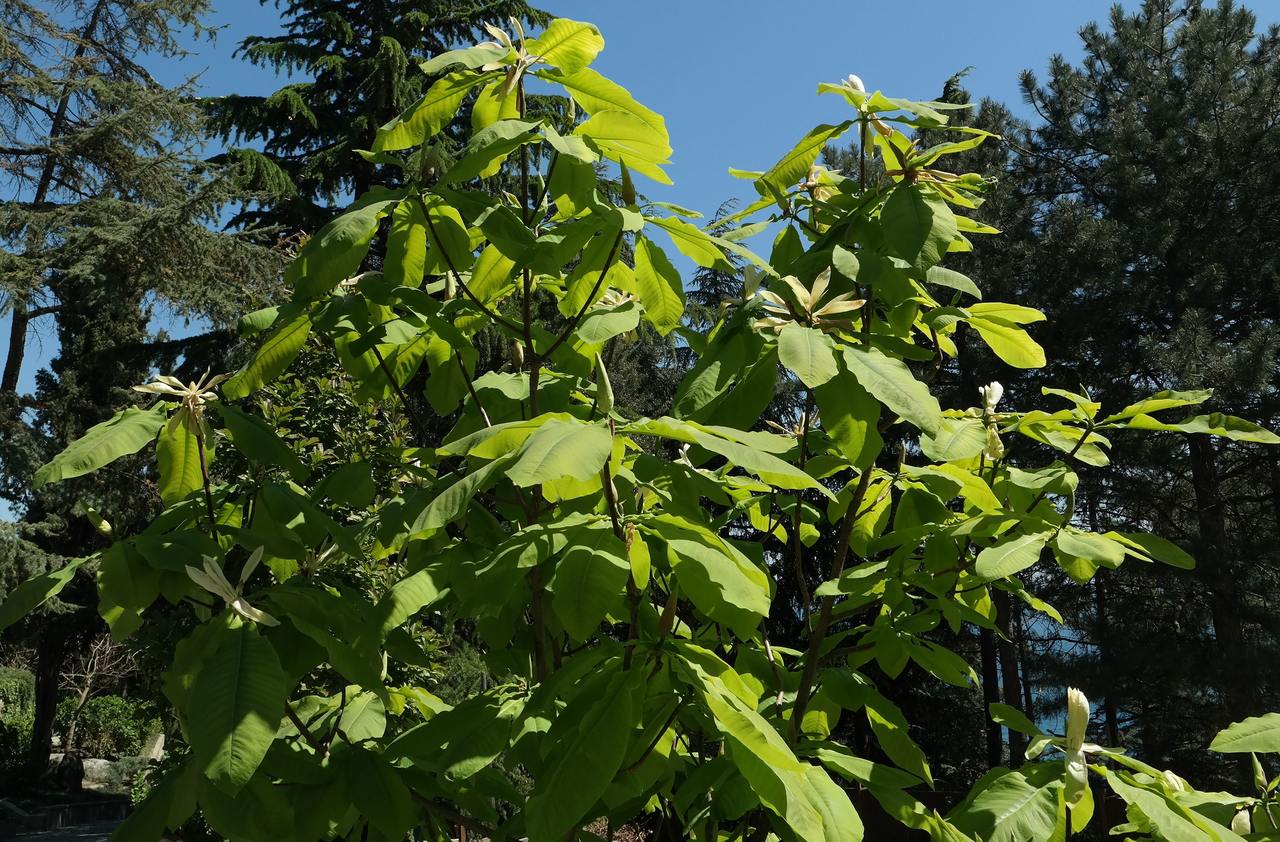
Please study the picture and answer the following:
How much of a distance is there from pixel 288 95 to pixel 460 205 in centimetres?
1122

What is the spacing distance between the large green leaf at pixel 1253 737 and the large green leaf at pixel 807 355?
71cm

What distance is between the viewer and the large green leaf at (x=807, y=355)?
112cm

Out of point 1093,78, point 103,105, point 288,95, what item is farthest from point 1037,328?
point 103,105

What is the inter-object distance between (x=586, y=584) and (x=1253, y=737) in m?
0.92

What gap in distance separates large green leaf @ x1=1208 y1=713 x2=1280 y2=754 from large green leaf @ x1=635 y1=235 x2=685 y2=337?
3.02 feet

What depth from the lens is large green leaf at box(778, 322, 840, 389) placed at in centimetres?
112

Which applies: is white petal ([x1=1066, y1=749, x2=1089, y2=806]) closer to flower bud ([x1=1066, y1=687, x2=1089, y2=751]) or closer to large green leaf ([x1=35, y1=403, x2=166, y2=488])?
flower bud ([x1=1066, y1=687, x2=1089, y2=751])

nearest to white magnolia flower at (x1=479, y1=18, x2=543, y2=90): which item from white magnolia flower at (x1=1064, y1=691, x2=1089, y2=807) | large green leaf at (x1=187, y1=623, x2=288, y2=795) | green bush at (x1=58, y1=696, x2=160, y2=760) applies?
large green leaf at (x1=187, y1=623, x2=288, y2=795)

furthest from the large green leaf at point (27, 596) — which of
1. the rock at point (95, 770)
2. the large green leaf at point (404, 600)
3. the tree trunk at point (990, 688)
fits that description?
the rock at point (95, 770)

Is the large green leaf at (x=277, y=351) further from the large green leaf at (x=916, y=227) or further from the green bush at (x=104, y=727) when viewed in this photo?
the green bush at (x=104, y=727)

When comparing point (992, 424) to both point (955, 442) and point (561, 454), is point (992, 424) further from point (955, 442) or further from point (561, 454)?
point (561, 454)

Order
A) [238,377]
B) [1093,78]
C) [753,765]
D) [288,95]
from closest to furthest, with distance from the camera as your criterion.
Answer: [753,765] → [238,377] → [288,95] → [1093,78]

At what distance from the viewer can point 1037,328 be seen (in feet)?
37.6

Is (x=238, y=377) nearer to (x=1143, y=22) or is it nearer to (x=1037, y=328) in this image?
(x=1037, y=328)
